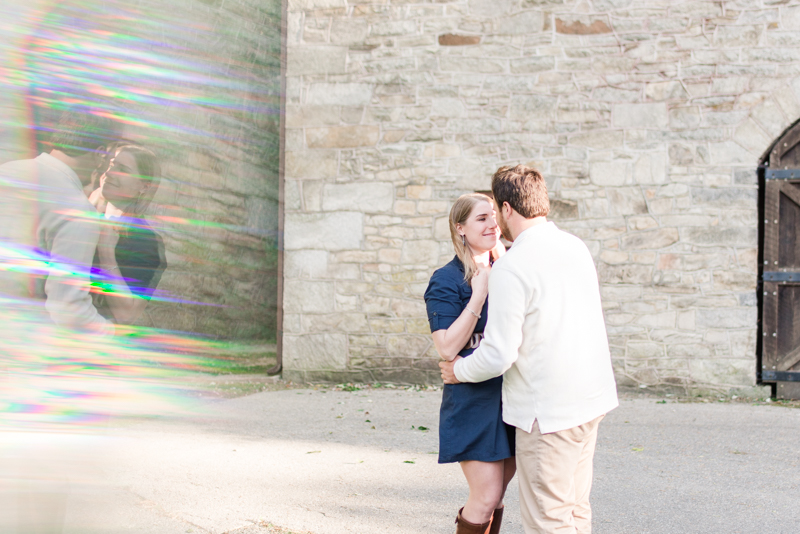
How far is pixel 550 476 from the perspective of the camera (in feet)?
6.58

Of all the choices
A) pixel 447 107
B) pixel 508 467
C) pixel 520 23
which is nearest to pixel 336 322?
pixel 447 107

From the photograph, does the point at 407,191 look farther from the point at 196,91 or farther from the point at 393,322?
the point at 196,91

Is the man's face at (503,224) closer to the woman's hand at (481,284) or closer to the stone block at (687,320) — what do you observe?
the woman's hand at (481,284)

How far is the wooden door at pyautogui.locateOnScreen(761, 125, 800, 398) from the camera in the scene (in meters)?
6.50

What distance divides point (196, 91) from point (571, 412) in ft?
27.2

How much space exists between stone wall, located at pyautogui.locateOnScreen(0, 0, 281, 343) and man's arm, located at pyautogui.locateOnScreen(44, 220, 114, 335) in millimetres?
7018

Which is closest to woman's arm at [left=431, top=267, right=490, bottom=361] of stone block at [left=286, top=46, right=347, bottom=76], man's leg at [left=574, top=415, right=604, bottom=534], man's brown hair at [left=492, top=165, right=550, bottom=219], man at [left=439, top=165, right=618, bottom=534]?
man at [left=439, top=165, right=618, bottom=534]

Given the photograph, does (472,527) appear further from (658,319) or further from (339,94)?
(339,94)

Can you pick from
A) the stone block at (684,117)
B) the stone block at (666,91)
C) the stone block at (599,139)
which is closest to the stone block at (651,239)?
the stone block at (599,139)

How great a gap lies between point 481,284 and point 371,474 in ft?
7.31

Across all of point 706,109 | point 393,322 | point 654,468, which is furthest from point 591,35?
point 654,468

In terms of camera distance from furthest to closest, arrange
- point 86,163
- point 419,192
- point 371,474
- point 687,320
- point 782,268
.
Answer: point 419,192 → point 687,320 → point 782,268 → point 371,474 → point 86,163

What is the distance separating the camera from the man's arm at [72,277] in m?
2.00

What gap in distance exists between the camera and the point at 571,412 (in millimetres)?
2008
